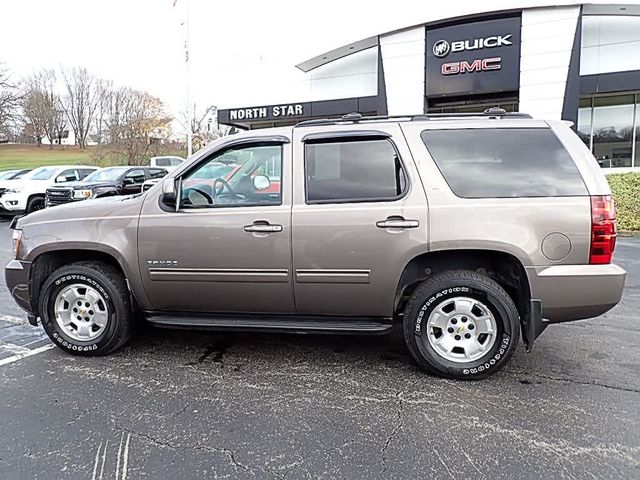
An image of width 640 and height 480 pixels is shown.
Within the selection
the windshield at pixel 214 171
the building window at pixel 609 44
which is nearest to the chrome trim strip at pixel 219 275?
the windshield at pixel 214 171

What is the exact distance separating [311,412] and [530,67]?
678 inches

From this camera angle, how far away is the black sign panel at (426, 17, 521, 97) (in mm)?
17188

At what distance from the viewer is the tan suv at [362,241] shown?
358 centimetres

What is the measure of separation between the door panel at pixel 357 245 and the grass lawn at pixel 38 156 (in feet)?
193

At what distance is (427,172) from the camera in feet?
12.3

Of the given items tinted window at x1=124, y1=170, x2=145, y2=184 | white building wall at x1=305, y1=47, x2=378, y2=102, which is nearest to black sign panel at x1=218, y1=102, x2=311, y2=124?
white building wall at x1=305, y1=47, x2=378, y2=102

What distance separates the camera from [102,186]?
15.0 metres

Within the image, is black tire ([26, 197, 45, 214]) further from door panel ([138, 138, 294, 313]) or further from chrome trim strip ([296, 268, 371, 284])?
chrome trim strip ([296, 268, 371, 284])

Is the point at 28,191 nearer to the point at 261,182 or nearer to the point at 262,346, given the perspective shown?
the point at 262,346

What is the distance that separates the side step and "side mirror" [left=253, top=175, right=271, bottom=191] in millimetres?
1051

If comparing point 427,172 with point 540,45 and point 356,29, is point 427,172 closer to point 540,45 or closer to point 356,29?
point 540,45

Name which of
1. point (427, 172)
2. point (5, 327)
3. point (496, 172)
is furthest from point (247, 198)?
point (5, 327)

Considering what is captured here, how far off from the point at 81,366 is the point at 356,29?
18.8 meters

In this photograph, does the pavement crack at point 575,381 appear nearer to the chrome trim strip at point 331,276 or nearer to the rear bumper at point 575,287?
the rear bumper at point 575,287
